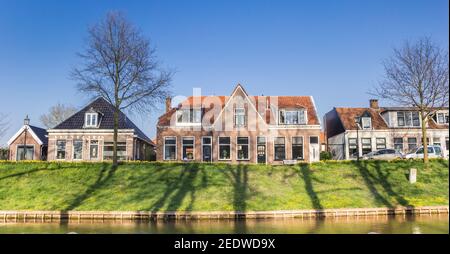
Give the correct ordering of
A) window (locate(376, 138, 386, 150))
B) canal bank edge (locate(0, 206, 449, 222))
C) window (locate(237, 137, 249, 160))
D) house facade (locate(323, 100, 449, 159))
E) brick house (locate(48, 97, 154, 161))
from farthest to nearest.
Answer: window (locate(376, 138, 386, 150)) < house facade (locate(323, 100, 449, 159)) < brick house (locate(48, 97, 154, 161)) < window (locate(237, 137, 249, 160)) < canal bank edge (locate(0, 206, 449, 222))

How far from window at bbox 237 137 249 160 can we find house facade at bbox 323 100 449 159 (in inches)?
392

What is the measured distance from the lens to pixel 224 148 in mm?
36125

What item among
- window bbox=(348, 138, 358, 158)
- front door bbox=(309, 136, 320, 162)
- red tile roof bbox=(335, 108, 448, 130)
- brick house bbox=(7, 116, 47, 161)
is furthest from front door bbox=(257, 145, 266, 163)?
brick house bbox=(7, 116, 47, 161)

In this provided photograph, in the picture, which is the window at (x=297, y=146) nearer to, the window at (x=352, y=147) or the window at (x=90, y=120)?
the window at (x=352, y=147)

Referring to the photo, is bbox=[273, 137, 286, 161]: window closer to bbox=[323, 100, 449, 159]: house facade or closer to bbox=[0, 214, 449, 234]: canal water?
bbox=[323, 100, 449, 159]: house facade

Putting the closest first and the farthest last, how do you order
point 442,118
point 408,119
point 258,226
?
point 258,226 < point 408,119 < point 442,118

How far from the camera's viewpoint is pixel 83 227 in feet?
51.9

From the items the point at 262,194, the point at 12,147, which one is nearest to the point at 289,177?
the point at 262,194

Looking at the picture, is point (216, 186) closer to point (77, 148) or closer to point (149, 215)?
point (149, 215)

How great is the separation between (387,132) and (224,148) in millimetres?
17186

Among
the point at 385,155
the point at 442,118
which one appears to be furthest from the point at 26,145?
the point at 442,118

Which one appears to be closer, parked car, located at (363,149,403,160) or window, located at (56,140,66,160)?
parked car, located at (363,149,403,160)

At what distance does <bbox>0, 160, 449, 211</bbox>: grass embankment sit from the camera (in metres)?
20.3
